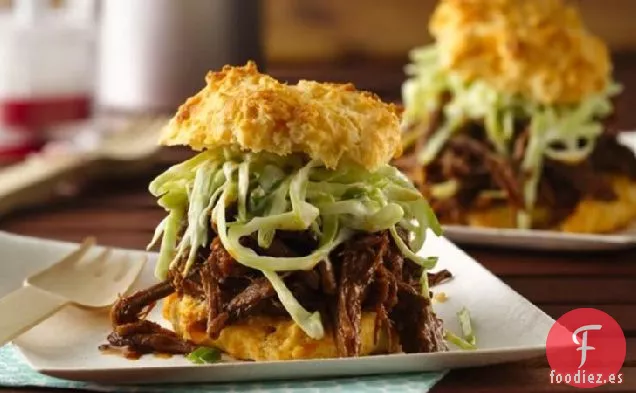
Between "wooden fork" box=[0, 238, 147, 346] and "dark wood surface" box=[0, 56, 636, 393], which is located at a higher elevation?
"wooden fork" box=[0, 238, 147, 346]

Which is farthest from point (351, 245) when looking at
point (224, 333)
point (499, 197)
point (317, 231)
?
point (499, 197)

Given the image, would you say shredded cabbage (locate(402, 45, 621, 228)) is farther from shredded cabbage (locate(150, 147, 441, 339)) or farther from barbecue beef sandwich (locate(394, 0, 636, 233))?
shredded cabbage (locate(150, 147, 441, 339))

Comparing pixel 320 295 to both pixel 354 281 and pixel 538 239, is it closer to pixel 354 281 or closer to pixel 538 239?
pixel 354 281

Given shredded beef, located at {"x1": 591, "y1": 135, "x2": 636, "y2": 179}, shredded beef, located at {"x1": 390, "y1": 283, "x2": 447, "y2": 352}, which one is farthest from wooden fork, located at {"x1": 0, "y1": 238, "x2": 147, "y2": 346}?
shredded beef, located at {"x1": 591, "y1": 135, "x2": 636, "y2": 179}

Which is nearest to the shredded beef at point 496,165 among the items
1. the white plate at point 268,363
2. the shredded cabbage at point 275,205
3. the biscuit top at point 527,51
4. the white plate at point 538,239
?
the biscuit top at point 527,51

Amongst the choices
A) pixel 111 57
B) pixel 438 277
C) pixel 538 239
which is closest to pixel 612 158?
pixel 538 239

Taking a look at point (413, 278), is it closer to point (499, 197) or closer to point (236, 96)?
point (236, 96)

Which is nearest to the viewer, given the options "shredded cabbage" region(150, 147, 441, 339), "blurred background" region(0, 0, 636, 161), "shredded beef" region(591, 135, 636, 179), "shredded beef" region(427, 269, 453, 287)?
"shredded cabbage" region(150, 147, 441, 339)

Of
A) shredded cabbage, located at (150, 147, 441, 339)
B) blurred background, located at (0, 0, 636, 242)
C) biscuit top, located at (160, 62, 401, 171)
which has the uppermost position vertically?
biscuit top, located at (160, 62, 401, 171)
